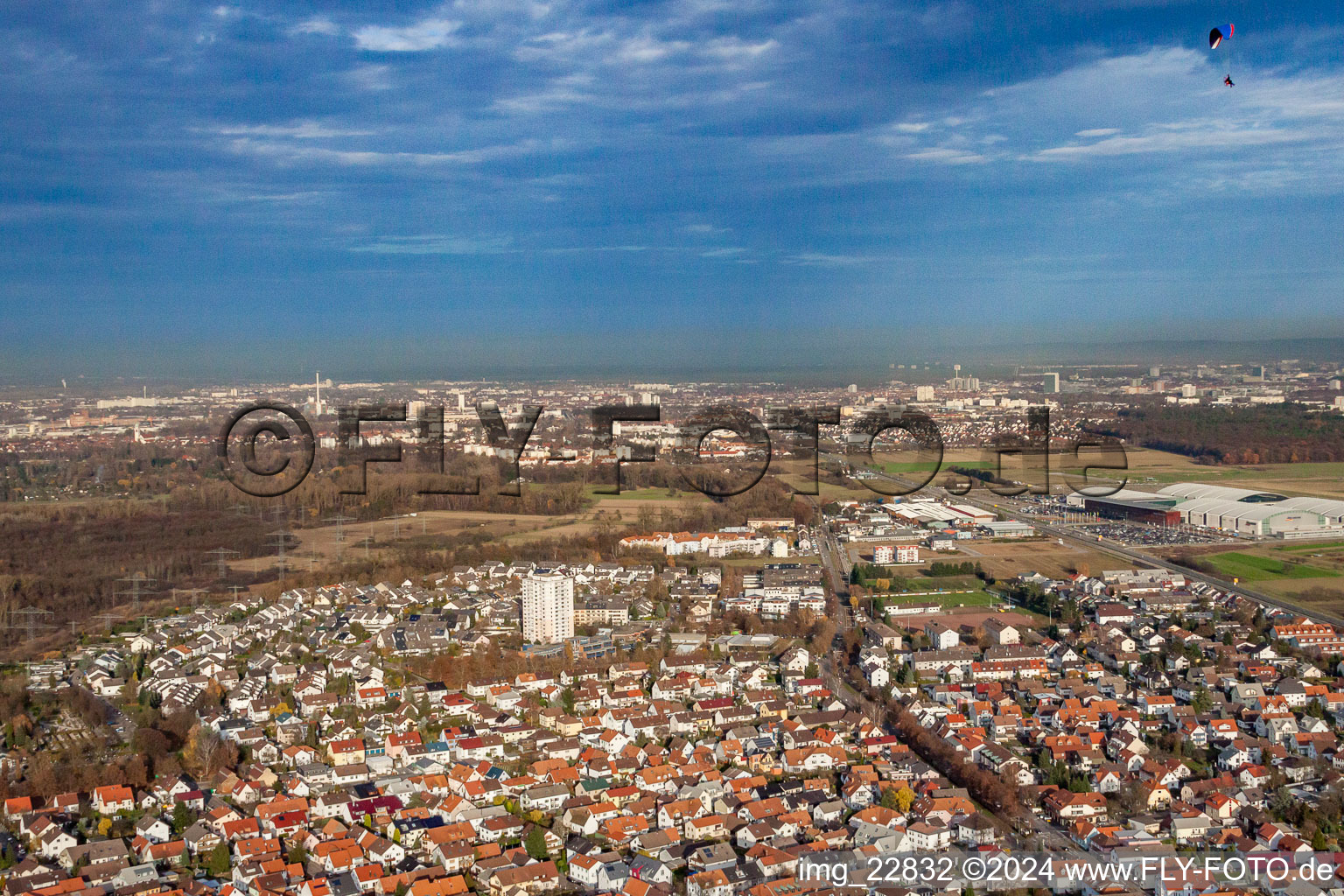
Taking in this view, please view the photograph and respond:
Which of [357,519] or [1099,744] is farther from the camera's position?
[357,519]

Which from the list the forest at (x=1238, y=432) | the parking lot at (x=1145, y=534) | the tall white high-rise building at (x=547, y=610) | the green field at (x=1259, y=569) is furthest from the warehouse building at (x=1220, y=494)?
the tall white high-rise building at (x=547, y=610)

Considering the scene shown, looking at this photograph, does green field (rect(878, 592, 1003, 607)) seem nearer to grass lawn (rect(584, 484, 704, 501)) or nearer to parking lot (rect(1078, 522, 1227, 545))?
parking lot (rect(1078, 522, 1227, 545))

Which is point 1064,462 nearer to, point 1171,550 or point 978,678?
point 1171,550

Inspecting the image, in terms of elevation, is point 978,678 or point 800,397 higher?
point 800,397

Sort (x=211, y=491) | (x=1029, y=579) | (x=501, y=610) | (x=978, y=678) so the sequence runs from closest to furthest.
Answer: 1. (x=978, y=678)
2. (x=501, y=610)
3. (x=1029, y=579)
4. (x=211, y=491)

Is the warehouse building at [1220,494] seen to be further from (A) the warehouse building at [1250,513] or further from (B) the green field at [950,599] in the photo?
(B) the green field at [950,599]

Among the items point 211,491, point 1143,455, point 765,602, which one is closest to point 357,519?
point 211,491

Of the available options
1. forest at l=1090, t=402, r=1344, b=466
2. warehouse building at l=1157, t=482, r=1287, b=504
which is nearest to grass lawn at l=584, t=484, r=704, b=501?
warehouse building at l=1157, t=482, r=1287, b=504
